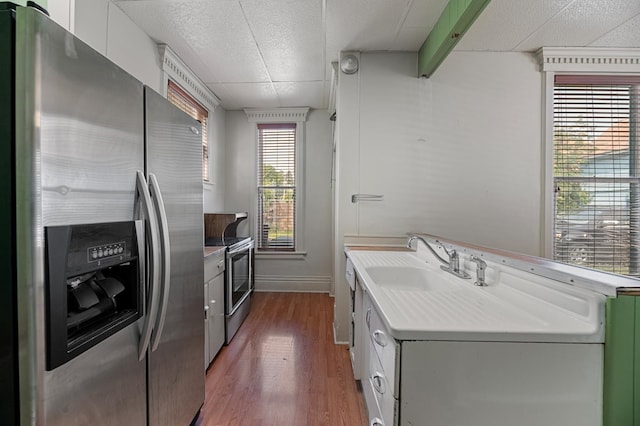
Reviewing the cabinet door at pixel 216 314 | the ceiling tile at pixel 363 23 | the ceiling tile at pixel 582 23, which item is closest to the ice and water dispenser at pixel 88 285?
the cabinet door at pixel 216 314

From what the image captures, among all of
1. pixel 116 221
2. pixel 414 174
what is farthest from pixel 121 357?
pixel 414 174

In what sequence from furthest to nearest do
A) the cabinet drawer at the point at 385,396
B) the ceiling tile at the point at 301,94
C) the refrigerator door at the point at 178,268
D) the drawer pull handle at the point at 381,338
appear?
the ceiling tile at the point at 301,94, the refrigerator door at the point at 178,268, the drawer pull handle at the point at 381,338, the cabinet drawer at the point at 385,396

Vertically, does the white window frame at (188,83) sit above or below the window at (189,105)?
above

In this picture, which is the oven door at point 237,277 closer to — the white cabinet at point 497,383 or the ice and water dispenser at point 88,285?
the ice and water dispenser at point 88,285

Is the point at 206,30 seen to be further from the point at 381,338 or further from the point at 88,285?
the point at 381,338

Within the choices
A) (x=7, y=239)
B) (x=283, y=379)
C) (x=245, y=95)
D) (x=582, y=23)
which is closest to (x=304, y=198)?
(x=245, y=95)

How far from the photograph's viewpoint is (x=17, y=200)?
2.06 ft

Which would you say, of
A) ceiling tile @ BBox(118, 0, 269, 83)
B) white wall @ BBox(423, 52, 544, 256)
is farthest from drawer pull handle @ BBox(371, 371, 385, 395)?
ceiling tile @ BBox(118, 0, 269, 83)

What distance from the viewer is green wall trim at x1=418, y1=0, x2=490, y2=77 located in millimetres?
1561

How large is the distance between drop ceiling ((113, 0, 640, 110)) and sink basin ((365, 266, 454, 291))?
68.1 inches

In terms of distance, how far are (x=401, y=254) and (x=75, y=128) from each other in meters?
1.87

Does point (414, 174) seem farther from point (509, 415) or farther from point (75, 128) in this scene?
point (75, 128)

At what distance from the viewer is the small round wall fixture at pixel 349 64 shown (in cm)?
235

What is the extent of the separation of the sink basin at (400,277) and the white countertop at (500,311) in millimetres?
352
